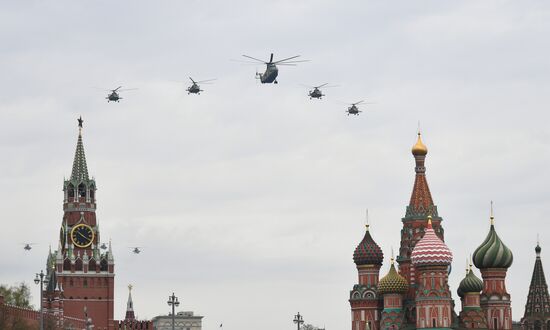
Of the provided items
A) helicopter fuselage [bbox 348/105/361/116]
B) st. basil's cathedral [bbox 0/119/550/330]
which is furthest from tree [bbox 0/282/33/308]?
helicopter fuselage [bbox 348/105/361/116]

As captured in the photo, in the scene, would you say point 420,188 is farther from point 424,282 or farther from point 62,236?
point 62,236

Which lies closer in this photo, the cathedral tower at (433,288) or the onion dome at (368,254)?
the cathedral tower at (433,288)

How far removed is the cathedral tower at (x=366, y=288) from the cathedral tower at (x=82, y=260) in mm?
43643

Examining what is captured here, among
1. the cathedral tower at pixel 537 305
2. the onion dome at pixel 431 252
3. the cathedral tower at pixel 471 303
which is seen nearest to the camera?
the onion dome at pixel 431 252

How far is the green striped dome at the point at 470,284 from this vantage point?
147875mm

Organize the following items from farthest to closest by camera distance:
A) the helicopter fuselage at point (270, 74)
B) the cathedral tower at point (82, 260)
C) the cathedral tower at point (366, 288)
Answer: the cathedral tower at point (82, 260) < the cathedral tower at point (366, 288) < the helicopter fuselage at point (270, 74)

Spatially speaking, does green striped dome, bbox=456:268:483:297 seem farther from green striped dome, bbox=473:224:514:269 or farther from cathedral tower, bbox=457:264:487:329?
green striped dome, bbox=473:224:514:269

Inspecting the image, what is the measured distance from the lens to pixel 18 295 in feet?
558

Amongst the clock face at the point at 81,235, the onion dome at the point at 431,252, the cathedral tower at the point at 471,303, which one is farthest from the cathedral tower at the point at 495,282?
the clock face at the point at 81,235

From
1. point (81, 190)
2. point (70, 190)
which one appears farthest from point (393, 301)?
point (70, 190)

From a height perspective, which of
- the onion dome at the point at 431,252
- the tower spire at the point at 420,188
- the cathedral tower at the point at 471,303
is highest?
the tower spire at the point at 420,188

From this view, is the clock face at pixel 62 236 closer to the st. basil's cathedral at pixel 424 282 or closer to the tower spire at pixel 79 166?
the tower spire at pixel 79 166

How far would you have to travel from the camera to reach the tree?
→ 163625 millimetres

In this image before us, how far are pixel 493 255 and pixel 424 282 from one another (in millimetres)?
10478
